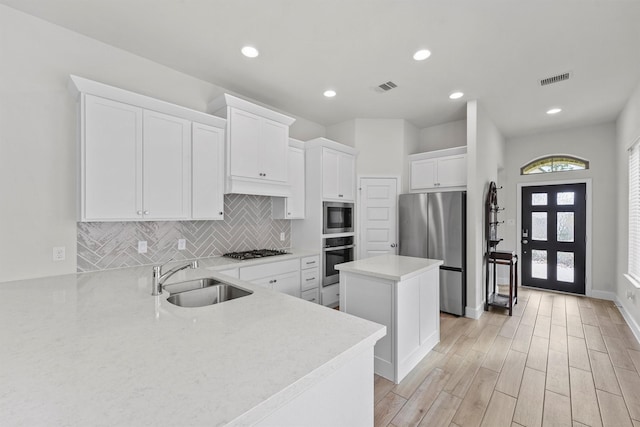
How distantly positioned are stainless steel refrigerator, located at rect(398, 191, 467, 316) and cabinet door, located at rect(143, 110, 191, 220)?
303 cm

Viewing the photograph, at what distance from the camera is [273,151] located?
133 inches

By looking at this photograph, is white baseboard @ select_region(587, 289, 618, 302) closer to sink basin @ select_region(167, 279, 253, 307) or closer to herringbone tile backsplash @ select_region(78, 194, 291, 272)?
herringbone tile backsplash @ select_region(78, 194, 291, 272)

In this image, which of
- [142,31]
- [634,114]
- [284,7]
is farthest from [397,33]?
[634,114]

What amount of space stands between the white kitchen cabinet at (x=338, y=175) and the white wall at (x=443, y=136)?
149 centimetres

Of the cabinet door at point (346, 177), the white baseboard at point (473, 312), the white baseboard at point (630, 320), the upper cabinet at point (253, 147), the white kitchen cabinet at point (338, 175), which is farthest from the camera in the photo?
the cabinet door at point (346, 177)

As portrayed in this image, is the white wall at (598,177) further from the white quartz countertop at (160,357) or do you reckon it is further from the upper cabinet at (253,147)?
the white quartz countertop at (160,357)

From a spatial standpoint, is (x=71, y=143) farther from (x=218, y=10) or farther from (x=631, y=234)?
(x=631, y=234)

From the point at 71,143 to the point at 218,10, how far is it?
1608 mm

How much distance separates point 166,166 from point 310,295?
7.22ft

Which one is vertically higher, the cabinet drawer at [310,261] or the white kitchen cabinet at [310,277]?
the cabinet drawer at [310,261]

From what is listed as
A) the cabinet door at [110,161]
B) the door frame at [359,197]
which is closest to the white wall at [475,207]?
the door frame at [359,197]

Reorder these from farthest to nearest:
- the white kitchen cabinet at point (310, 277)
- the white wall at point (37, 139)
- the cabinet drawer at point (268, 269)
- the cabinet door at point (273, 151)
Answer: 1. the white kitchen cabinet at point (310, 277)
2. the cabinet door at point (273, 151)
3. the cabinet drawer at point (268, 269)
4. the white wall at point (37, 139)

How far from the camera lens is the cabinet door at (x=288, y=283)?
10.3 ft

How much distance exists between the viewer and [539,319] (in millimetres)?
3660
